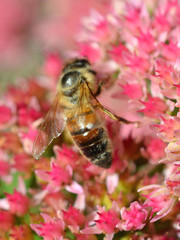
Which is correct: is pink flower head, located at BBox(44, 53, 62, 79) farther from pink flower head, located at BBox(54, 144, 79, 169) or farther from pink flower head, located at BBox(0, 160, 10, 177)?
pink flower head, located at BBox(54, 144, 79, 169)

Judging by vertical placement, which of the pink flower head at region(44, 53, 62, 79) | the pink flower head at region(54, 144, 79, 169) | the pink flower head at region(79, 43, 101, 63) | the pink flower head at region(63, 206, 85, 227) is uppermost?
the pink flower head at region(44, 53, 62, 79)

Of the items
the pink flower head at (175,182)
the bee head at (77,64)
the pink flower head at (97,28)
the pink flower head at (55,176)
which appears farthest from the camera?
the pink flower head at (97,28)

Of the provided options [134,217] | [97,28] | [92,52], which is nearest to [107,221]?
[134,217]

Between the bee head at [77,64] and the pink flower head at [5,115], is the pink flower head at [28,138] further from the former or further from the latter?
the bee head at [77,64]

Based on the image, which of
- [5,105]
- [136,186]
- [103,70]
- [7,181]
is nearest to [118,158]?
[136,186]

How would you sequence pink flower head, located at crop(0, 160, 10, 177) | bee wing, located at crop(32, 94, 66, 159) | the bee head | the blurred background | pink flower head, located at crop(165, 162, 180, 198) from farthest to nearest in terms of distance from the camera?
the blurred background
pink flower head, located at crop(0, 160, 10, 177)
the bee head
bee wing, located at crop(32, 94, 66, 159)
pink flower head, located at crop(165, 162, 180, 198)

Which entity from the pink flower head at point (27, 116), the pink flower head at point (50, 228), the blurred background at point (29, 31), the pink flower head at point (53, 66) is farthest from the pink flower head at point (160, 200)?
the blurred background at point (29, 31)

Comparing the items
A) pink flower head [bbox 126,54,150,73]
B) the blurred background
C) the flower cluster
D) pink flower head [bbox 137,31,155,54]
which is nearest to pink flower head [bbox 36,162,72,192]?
the flower cluster

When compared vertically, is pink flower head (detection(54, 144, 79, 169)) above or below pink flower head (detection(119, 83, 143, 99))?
below
